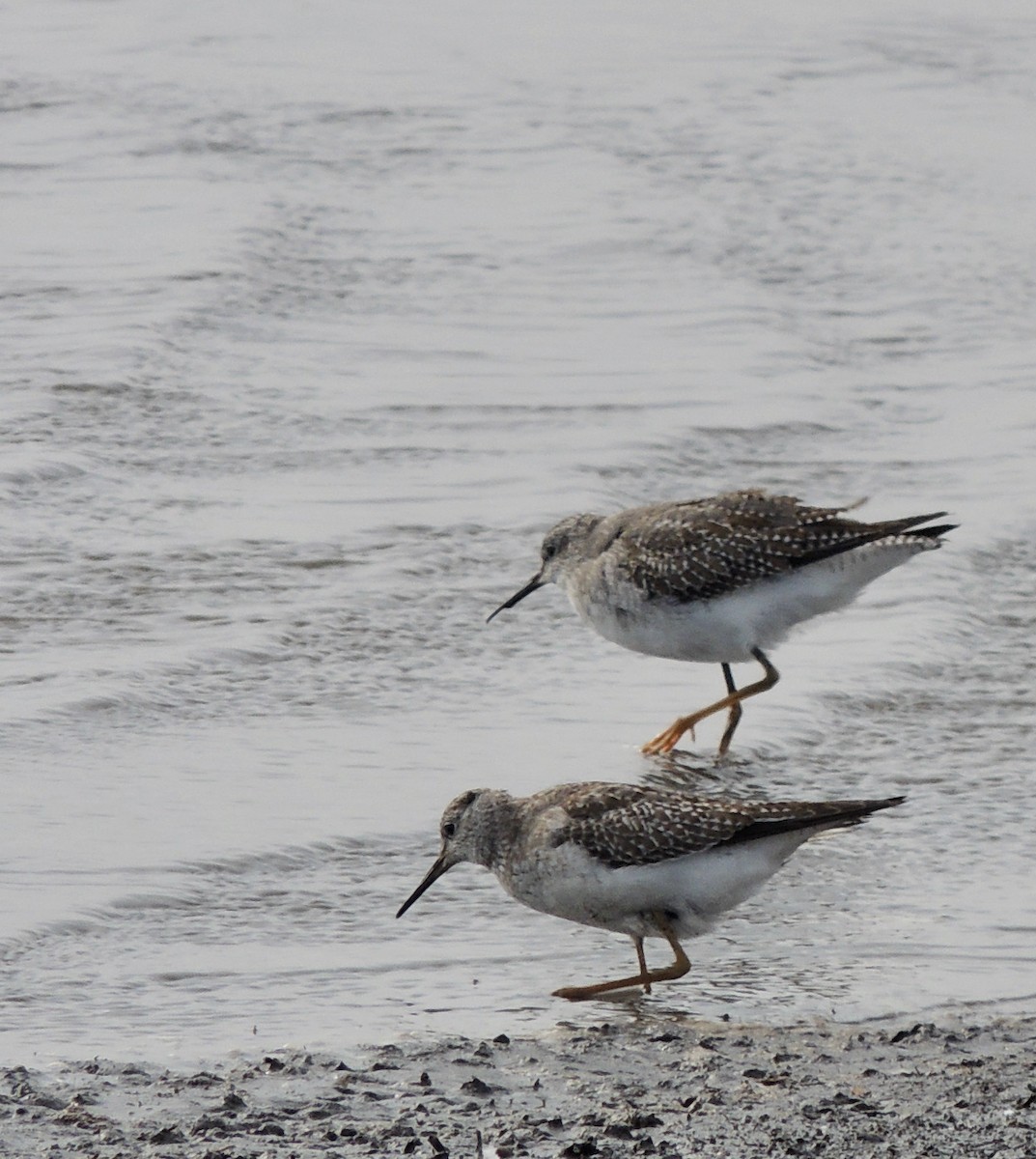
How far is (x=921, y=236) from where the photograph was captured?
600 inches

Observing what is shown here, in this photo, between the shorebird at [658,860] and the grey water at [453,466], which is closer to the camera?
the shorebird at [658,860]

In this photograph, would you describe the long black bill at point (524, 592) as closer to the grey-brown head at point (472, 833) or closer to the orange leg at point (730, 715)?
the orange leg at point (730, 715)

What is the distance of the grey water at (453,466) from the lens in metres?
6.00

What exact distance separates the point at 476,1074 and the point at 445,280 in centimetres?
929

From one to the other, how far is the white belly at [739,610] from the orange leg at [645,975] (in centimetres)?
227

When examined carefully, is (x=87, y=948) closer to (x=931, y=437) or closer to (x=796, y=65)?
(x=931, y=437)

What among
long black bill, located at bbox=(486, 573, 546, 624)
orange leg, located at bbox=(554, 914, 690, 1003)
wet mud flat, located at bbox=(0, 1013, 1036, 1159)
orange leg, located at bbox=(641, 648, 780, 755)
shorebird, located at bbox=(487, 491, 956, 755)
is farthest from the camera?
long black bill, located at bbox=(486, 573, 546, 624)

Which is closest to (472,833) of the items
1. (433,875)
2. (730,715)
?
(433,875)

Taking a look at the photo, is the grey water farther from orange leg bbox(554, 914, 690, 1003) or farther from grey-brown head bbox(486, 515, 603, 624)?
grey-brown head bbox(486, 515, 603, 624)

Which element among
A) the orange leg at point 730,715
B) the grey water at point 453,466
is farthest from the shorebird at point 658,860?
the orange leg at point 730,715

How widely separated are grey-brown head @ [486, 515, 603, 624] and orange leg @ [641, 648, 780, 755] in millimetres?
728

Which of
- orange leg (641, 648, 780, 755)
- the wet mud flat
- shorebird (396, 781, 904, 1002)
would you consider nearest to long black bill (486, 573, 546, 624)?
orange leg (641, 648, 780, 755)

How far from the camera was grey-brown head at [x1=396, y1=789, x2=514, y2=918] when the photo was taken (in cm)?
603

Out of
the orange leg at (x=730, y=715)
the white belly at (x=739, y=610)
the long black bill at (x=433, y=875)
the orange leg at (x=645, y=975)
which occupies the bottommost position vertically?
the orange leg at (x=730, y=715)
